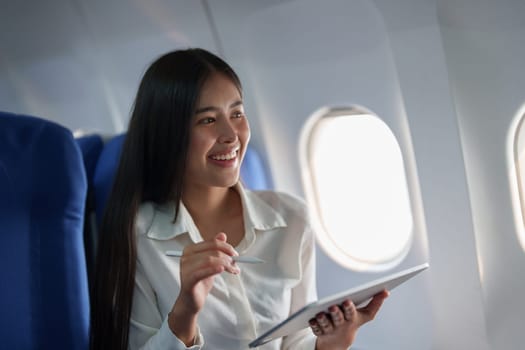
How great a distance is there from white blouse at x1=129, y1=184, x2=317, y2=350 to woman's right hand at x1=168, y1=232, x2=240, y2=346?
13cm

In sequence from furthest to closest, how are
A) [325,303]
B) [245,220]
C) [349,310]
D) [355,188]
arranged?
[355,188] < [245,220] < [349,310] < [325,303]

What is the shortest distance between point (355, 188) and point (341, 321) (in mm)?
1336

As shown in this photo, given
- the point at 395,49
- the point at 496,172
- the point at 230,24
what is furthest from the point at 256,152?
the point at 496,172

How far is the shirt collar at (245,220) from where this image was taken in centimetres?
188

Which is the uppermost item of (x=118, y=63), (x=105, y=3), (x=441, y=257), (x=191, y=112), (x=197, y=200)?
(x=105, y=3)

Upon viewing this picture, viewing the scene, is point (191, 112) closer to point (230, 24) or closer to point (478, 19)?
point (478, 19)

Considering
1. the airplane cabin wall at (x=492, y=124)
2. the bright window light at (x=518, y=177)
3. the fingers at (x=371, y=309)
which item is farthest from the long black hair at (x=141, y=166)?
the bright window light at (x=518, y=177)

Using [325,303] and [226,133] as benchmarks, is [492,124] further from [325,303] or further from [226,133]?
[325,303]

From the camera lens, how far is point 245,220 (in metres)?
1.97

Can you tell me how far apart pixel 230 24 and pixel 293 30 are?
296 millimetres

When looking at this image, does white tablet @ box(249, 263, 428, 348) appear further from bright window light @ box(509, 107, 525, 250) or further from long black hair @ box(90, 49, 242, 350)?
bright window light @ box(509, 107, 525, 250)

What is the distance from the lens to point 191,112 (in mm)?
1802

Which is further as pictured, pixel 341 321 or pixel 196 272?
pixel 341 321

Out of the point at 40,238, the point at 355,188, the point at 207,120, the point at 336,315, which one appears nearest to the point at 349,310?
the point at 336,315
